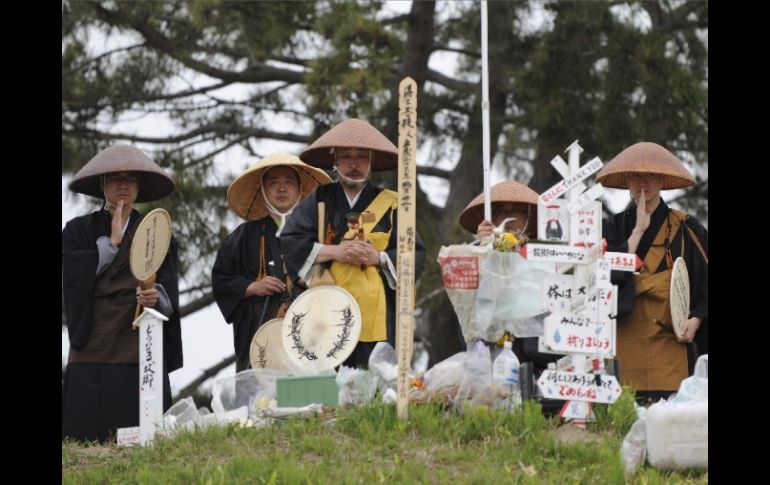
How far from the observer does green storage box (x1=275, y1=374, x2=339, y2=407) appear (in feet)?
23.1

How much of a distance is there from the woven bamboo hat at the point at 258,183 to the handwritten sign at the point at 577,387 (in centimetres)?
234

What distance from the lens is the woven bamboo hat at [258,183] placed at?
27.6 ft

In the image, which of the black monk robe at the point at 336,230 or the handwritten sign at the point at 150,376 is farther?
the black monk robe at the point at 336,230

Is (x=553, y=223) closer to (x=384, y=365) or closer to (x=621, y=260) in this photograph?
(x=621, y=260)

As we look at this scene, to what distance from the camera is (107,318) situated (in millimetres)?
7965

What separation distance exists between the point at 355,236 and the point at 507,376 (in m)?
1.31

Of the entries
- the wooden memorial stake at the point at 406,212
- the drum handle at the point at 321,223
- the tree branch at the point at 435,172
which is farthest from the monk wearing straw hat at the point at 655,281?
the tree branch at the point at 435,172

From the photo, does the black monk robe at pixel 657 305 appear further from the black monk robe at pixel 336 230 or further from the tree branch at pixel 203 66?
the tree branch at pixel 203 66

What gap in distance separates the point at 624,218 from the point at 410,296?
6.26 ft

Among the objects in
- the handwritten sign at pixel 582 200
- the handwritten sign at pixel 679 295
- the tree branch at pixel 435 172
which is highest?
the tree branch at pixel 435 172

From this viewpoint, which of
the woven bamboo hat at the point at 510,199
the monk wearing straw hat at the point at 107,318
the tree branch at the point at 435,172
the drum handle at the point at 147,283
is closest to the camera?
the drum handle at the point at 147,283

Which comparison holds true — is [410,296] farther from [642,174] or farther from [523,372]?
[642,174]

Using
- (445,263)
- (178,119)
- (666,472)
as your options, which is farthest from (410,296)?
(178,119)

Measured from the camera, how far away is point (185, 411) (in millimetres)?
7469
